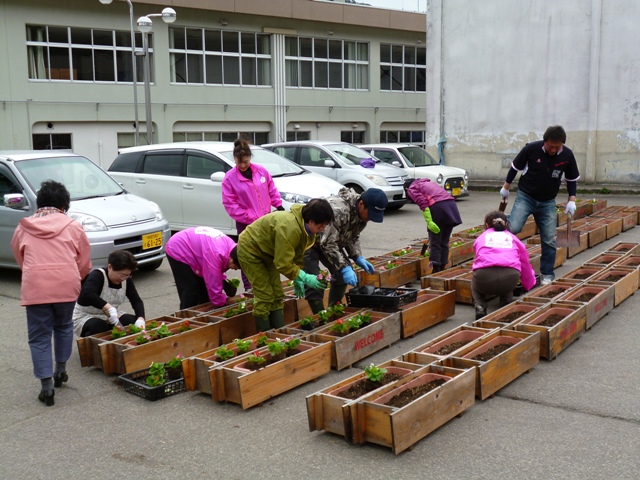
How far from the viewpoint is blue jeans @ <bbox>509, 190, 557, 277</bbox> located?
29.6 feet

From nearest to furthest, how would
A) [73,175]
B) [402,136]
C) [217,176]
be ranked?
[73,175]
[217,176]
[402,136]

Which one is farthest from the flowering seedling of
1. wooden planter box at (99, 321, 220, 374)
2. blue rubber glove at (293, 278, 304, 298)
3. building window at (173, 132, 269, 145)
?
building window at (173, 132, 269, 145)

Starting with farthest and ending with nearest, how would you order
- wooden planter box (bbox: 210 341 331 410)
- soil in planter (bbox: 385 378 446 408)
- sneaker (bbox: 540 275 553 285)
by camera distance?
sneaker (bbox: 540 275 553 285), wooden planter box (bbox: 210 341 331 410), soil in planter (bbox: 385 378 446 408)

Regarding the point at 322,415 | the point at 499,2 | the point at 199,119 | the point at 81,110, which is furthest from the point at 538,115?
the point at 322,415

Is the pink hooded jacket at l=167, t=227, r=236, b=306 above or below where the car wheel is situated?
above

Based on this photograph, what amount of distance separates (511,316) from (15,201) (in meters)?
6.75

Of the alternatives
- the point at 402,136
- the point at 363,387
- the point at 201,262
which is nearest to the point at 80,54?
the point at 402,136

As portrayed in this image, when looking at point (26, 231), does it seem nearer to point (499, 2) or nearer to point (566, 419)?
point (566, 419)

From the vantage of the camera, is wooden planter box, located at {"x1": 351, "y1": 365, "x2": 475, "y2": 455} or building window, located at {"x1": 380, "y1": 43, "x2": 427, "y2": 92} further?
building window, located at {"x1": 380, "y1": 43, "x2": 427, "y2": 92}

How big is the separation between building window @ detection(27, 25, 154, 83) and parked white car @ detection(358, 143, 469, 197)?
10555 mm

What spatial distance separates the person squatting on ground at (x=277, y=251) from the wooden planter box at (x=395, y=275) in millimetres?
2230

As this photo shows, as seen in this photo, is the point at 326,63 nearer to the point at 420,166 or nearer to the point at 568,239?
the point at 420,166

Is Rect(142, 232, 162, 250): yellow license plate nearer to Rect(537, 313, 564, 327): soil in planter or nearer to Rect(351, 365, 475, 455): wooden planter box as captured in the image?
Rect(537, 313, 564, 327): soil in planter

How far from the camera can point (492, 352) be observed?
6.04m
